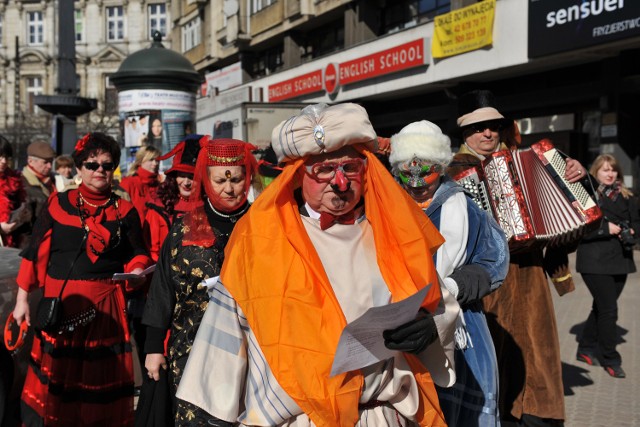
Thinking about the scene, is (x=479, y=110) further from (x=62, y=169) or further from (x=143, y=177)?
(x=62, y=169)

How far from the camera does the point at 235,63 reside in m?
35.1

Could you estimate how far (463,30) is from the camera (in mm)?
17984

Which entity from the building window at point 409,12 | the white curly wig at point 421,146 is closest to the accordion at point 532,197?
the white curly wig at point 421,146

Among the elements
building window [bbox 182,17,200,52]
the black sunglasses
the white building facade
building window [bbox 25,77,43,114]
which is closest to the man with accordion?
the black sunglasses

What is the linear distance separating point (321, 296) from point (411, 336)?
308 mm

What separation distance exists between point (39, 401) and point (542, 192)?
326 centimetres

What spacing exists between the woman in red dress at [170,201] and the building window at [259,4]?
24.1 meters

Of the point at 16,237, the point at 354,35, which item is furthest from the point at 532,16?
the point at 16,237

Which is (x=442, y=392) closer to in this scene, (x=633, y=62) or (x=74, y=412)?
(x=74, y=412)

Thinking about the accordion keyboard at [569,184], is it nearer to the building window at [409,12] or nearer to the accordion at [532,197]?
the accordion at [532,197]

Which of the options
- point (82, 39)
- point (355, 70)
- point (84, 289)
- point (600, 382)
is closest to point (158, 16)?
point (82, 39)

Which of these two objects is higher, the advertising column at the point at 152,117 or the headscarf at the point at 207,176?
the advertising column at the point at 152,117

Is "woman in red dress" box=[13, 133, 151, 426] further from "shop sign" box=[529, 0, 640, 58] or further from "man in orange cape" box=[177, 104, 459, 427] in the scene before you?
"shop sign" box=[529, 0, 640, 58]

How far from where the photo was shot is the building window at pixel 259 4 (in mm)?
30000
